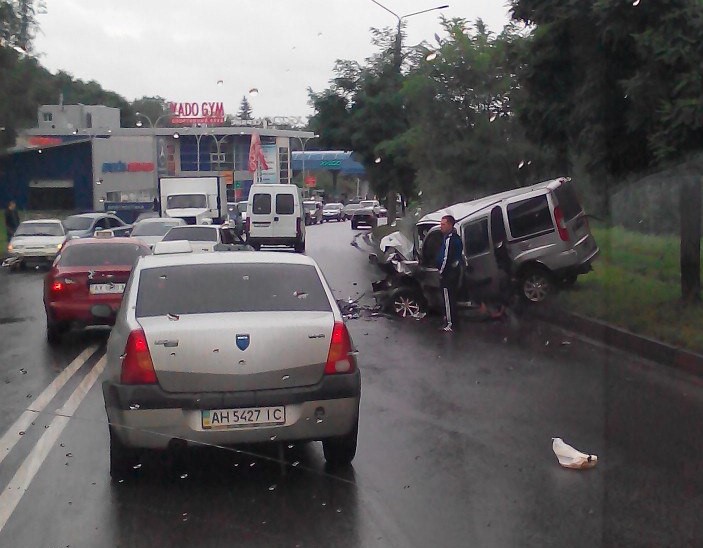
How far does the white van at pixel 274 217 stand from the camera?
33.7 metres

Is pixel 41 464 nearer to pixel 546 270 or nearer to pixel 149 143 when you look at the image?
pixel 546 270

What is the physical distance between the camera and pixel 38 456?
24.1ft

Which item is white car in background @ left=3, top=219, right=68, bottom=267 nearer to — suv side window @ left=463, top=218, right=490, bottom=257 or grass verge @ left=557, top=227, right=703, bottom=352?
suv side window @ left=463, top=218, right=490, bottom=257

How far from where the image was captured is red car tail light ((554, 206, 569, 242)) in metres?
16.4

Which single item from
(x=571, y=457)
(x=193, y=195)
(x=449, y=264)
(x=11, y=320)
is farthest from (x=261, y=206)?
(x=571, y=457)

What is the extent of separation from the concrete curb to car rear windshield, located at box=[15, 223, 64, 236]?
59.0ft

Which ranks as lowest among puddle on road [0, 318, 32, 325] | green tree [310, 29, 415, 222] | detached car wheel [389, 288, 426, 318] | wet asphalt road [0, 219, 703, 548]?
wet asphalt road [0, 219, 703, 548]

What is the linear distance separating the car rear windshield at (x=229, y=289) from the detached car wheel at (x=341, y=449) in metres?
0.88

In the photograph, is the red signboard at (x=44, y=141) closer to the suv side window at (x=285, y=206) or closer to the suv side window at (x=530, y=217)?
the suv side window at (x=285, y=206)

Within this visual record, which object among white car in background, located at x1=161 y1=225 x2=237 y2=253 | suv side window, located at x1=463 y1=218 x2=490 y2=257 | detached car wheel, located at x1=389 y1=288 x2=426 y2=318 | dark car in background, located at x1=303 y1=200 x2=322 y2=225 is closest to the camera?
detached car wheel, located at x1=389 y1=288 x2=426 y2=318

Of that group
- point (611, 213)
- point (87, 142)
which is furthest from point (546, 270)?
point (87, 142)

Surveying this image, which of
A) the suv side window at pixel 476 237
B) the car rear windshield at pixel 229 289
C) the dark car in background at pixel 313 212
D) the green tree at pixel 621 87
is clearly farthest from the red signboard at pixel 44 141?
the car rear windshield at pixel 229 289

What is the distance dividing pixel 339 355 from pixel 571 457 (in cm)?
184

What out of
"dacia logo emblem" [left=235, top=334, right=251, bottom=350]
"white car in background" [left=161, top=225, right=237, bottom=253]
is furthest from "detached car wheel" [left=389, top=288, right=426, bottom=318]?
"dacia logo emblem" [left=235, top=334, right=251, bottom=350]
